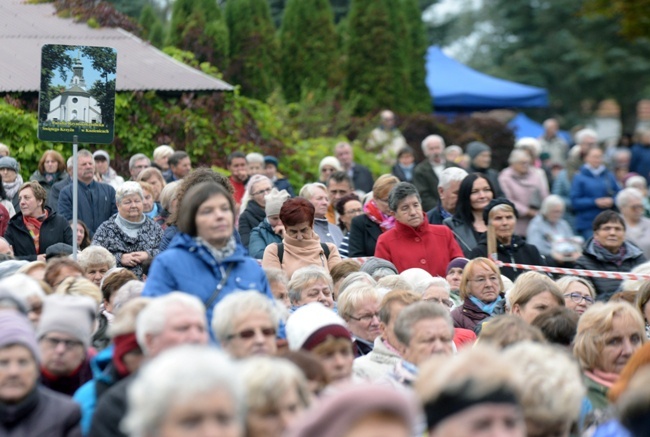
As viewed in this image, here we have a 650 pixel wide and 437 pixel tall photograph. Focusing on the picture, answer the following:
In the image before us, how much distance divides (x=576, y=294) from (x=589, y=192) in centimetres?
877

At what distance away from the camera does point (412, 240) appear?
35.9 feet

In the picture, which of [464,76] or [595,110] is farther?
[595,110]

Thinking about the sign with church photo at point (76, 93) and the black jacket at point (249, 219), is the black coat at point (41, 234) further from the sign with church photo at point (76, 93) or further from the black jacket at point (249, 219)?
the sign with church photo at point (76, 93)

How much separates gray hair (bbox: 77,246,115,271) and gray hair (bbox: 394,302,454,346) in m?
3.48

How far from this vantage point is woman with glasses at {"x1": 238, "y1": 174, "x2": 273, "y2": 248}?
12.4 meters

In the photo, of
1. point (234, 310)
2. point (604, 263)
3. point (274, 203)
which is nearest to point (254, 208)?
point (274, 203)

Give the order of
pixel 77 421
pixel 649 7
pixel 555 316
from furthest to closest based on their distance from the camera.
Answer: pixel 649 7
pixel 555 316
pixel 77 421

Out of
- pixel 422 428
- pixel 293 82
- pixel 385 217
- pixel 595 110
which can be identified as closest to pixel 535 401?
pixel 422 428

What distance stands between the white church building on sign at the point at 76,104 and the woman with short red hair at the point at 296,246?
5.59 ft

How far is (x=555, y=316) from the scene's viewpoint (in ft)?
24.8

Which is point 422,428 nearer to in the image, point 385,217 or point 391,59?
point 385,217

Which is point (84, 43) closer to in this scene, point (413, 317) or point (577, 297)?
point (577, 297)

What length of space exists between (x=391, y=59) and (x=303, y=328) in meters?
22.0

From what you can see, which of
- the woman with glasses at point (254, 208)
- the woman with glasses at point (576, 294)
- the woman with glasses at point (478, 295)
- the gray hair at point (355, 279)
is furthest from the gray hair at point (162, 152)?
the woman with glasses at point (576, 294)
